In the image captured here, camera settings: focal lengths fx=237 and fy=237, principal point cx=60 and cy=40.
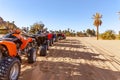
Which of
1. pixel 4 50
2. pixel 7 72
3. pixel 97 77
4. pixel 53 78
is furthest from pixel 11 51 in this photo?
pixel 97 77

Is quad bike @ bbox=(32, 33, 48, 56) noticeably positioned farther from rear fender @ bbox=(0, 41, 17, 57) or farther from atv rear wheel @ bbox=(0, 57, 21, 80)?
atv rear wheel @ bbox=(0, 57, 21, 80)

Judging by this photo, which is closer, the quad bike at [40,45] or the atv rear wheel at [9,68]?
the atv rear wheel at [9,68]

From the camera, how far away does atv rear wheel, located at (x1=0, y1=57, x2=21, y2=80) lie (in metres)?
6.13

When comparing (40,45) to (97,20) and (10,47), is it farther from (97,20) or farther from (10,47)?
(97,20)

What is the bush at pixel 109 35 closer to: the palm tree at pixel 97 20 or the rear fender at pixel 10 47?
the palm tree at pixel 97 20

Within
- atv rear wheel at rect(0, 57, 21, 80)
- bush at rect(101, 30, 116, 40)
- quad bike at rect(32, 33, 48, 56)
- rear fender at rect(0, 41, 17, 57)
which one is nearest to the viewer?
atv rear wheel at rect(0, 57, 21, 80)

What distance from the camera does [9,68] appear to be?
626 centimetres

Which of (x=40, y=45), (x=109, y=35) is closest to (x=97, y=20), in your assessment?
(x=109, y=35)

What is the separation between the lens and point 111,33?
60.1 m

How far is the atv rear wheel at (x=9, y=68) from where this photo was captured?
613cm

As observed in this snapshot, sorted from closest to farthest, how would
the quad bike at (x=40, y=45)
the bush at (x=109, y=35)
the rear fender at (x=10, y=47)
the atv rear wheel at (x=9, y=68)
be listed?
1. the atv rear wheel at (x=9, y=68)
2. the rear fender at (x=10, y=47)
3. the quad bike at (x=40, y=45)
4. the bush at (x=109, y=35)

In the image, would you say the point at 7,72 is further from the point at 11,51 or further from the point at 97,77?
the point at 97,77

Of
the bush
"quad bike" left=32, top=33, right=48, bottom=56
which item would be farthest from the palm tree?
"quad bike" left=32, top=33, right=48, bottom=56

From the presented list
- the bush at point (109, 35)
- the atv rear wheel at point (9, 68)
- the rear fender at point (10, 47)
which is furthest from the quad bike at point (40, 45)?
the bush at point (109, 35)
